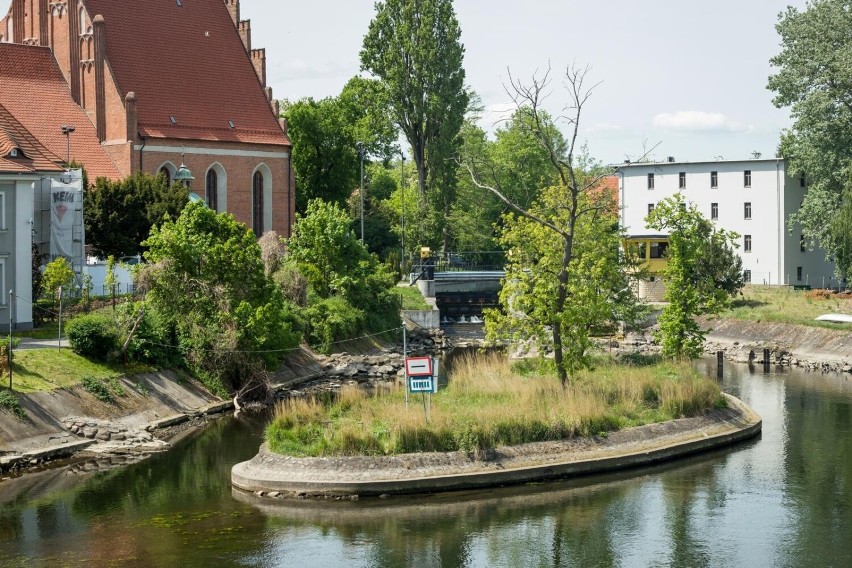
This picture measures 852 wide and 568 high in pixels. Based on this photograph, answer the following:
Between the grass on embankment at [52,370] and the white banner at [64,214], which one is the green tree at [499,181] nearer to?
the white banner at [64,214]

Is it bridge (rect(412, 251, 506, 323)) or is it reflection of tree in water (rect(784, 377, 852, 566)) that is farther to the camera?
bridge (rect(412, 251, 506, 323))

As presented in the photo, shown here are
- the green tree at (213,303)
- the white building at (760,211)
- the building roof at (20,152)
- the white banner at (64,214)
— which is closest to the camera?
the building roof at (20,152)

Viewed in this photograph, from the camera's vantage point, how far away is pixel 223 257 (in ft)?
151

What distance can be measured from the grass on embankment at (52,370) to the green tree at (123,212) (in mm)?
18607

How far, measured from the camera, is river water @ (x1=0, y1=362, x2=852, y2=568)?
24.5 meters

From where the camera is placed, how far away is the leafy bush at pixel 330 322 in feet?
189

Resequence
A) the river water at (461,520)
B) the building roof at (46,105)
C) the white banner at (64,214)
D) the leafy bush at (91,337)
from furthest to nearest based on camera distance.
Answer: the building roof at (46,105)
the white banner at (64,214)
the leafy bush at (91,337)
the river water at (461,520)

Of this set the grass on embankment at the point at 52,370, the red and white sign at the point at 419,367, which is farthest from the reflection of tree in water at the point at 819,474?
the grass on embankment at the point at 52,370

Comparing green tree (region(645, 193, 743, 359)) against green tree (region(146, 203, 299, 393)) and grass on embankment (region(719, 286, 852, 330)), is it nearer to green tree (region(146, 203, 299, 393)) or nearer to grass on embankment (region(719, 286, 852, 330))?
green tree (region(146, 203, 299, 393))

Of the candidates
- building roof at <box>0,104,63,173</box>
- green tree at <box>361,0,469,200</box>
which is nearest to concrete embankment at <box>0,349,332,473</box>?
building roof at <box>0,104,63,173</box>

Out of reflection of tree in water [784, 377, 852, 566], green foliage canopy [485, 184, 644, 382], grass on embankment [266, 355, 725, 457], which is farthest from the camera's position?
green foliage canopy [485, 184, 644, 382]

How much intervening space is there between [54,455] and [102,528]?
→ 27.4 feet

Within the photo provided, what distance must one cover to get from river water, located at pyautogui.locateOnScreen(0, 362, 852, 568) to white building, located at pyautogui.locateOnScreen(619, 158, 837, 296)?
48404 millimetres

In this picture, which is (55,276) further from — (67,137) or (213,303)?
(67,137)
